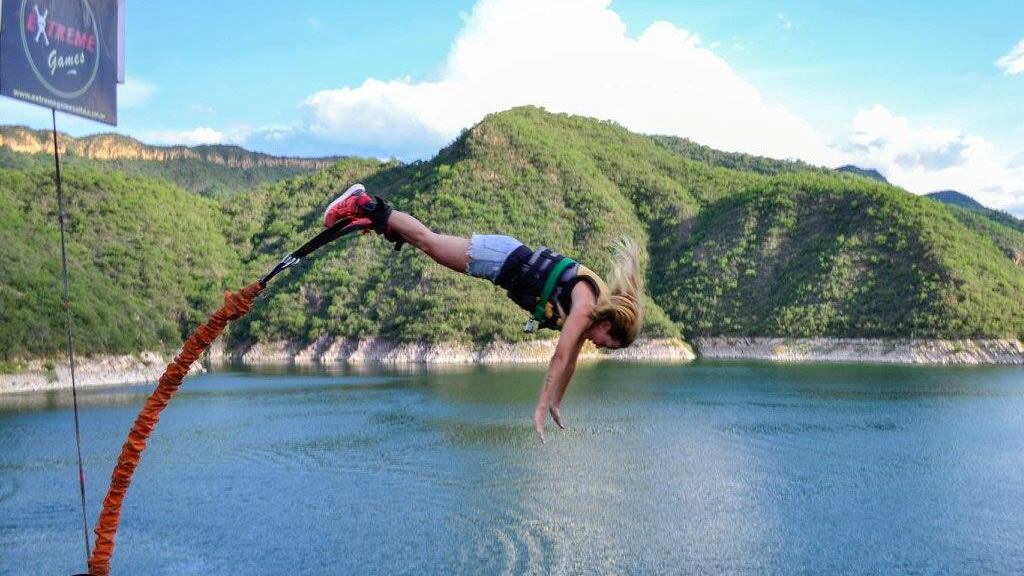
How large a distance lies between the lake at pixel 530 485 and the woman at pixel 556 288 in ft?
37.6

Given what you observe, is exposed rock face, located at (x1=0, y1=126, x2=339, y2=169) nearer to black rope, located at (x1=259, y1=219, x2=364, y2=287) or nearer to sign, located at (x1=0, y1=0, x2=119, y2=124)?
sign, located at (x1=0, y1=0, x2=119, y2=124)

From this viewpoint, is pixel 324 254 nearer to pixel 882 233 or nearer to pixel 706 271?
pixel 706 271

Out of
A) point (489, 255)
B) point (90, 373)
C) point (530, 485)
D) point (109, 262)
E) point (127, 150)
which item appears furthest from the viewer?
point (127, 150)

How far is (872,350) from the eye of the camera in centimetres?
6575

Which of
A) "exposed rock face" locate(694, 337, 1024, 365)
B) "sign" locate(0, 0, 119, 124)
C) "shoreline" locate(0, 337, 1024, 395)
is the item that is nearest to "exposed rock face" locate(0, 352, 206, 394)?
"shoreline" locate(0, 337, 1024, 395)

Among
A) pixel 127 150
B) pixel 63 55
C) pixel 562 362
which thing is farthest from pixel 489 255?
pixel 127 150

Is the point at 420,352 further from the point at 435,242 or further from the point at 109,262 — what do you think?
the point at 435,242

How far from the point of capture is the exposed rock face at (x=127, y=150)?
411 feet

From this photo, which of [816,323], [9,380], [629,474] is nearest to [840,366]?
[816,323]

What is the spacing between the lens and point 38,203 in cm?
7662

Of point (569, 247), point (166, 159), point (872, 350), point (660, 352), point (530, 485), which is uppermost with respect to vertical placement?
point (166, 159)

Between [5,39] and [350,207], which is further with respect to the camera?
[5,39]

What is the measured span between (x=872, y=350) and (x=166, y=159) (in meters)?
117

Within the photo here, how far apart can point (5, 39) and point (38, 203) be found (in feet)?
261
